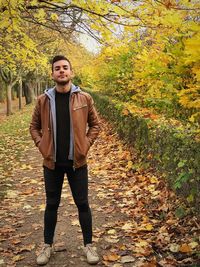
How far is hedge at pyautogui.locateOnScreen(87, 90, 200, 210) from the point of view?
4.64 metres

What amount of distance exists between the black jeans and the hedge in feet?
4.09

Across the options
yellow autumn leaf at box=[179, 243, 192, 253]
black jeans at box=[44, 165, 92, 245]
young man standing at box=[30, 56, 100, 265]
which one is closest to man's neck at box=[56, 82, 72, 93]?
young man standing at box=[30, 56, 100, 265]

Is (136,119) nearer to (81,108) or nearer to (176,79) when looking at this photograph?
(176,79)

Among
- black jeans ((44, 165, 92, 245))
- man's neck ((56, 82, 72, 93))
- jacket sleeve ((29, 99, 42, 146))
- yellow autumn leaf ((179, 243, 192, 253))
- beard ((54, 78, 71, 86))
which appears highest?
beard ((54, 78, 71, 86))

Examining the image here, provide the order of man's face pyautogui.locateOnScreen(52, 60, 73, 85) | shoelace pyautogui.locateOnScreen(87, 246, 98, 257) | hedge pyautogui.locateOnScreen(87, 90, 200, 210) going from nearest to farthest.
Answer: man's face pyautogui.locateOnScreen(52, 60, 73, 85) → shoelace pyautogui.locateOnScreen(87, 246, 98, 257) → hedge pyautogui.locateOnScreen(87, 90, 200, 210)

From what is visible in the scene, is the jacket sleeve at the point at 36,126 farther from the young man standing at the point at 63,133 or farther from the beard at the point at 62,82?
the beard at the point at 62,82

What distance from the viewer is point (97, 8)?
622 centimetres

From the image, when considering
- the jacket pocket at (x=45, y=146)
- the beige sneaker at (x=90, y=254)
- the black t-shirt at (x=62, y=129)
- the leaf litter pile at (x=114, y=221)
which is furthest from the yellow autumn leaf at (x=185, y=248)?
the jacket pocket at (x=45, y=146)

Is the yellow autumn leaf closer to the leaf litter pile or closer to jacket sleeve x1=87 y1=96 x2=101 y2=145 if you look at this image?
the leaf litter pile

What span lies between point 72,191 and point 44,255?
791mm

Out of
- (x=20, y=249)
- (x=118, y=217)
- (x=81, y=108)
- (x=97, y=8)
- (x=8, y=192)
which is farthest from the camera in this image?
(x=8, y=192)

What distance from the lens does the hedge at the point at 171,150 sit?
4.64m

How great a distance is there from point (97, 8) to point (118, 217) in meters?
3.38

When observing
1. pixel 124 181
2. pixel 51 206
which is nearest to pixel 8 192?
pixel 124 181
